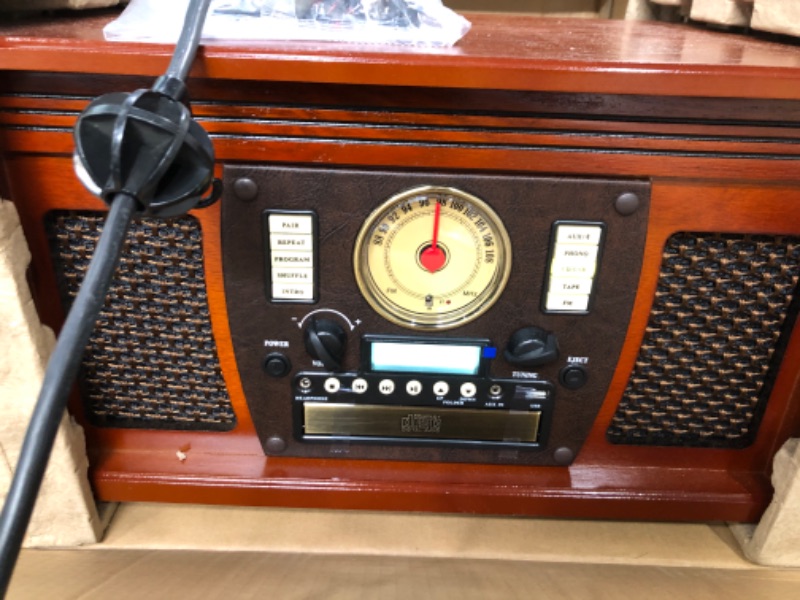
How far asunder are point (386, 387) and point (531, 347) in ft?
0.52

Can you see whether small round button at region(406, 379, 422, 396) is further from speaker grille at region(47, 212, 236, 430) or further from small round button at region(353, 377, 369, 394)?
speaker grille at region(47, 212, 236, 430)

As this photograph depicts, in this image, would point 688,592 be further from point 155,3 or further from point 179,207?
point 155,3

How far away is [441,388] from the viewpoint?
68 centimetres

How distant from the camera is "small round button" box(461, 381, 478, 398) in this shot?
679 millimetres

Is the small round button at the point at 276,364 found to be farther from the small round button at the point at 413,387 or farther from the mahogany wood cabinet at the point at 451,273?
the small round button at the point at 413,387

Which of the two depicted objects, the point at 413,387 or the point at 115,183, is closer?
the point at 115,183

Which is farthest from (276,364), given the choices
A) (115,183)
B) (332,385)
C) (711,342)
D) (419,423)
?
(711,342)

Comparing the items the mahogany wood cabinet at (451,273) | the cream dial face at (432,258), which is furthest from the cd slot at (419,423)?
the cream dial face at (432,258)

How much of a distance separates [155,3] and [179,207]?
305 mm

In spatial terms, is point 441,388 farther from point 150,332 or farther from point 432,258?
point 150,332

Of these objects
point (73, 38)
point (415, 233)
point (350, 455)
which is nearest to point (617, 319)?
point (415, 233)

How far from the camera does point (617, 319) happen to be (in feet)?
2.15

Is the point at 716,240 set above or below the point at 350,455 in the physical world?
above

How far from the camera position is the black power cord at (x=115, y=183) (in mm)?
380
